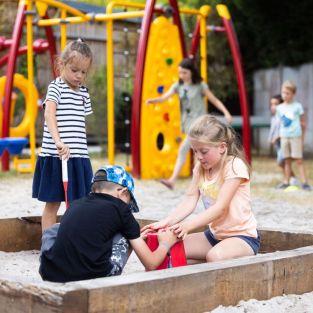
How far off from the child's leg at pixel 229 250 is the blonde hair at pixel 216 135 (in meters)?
0.34

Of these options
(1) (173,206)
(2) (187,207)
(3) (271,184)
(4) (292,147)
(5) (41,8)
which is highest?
(5) (41,8)

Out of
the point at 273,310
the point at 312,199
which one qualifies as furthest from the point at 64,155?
the point at 312,199

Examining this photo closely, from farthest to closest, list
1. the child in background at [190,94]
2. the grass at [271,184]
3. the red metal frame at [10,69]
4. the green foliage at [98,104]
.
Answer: the green foliage at [98,104] < the red metal frame at [10,69] < the child in background at [190,94] < the grass at [271,184]

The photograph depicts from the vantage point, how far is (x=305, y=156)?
14.6 metres

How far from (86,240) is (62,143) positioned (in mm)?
1512

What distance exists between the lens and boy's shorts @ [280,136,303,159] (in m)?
8.98

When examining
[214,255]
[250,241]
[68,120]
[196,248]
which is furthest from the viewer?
[68,120]

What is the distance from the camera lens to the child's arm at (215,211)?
12.0 ft

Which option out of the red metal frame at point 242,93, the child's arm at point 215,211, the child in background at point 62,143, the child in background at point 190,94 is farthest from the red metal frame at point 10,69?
the child's arm at point 215,211

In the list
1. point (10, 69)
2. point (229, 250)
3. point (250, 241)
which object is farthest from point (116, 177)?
point (10, 69)

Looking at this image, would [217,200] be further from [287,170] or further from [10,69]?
[10,69]

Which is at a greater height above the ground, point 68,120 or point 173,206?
point 68,120

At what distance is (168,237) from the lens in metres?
3.61

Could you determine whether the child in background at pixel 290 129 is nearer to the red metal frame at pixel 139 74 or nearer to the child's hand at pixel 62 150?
the red metal frame at pixel 139 74
